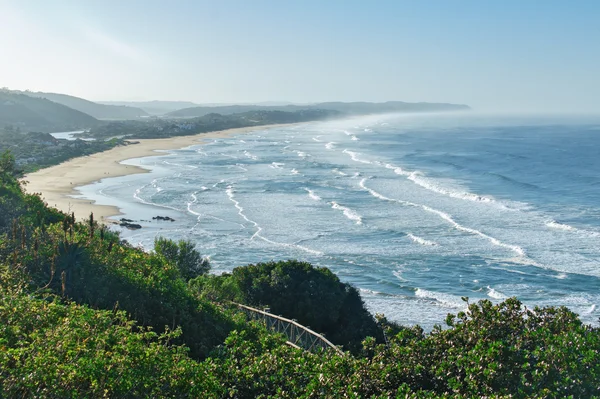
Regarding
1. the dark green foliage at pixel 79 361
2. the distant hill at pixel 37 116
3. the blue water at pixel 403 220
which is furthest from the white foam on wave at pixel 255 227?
the distant hill at pixel 37 116

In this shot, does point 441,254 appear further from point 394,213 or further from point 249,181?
point 249,181

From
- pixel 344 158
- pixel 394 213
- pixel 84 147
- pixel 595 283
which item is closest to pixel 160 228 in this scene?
pixel 394 213

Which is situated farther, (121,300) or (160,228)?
(160,228)

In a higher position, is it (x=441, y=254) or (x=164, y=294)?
(x=164, y=294)

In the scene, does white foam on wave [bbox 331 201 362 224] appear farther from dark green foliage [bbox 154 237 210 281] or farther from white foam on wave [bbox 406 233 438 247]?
dark green foliage [bbox 154 237 210 281]

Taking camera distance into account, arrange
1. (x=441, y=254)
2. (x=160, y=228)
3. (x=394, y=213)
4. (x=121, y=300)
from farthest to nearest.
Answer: (x=394, y=213), (x=160, y=228), (x=441, y=254), (x=121, y=300)

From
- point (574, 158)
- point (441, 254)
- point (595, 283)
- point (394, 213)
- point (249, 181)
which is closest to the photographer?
point (595, 283)

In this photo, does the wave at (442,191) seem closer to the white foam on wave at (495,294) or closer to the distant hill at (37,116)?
the white foam on wave at (495,294)
